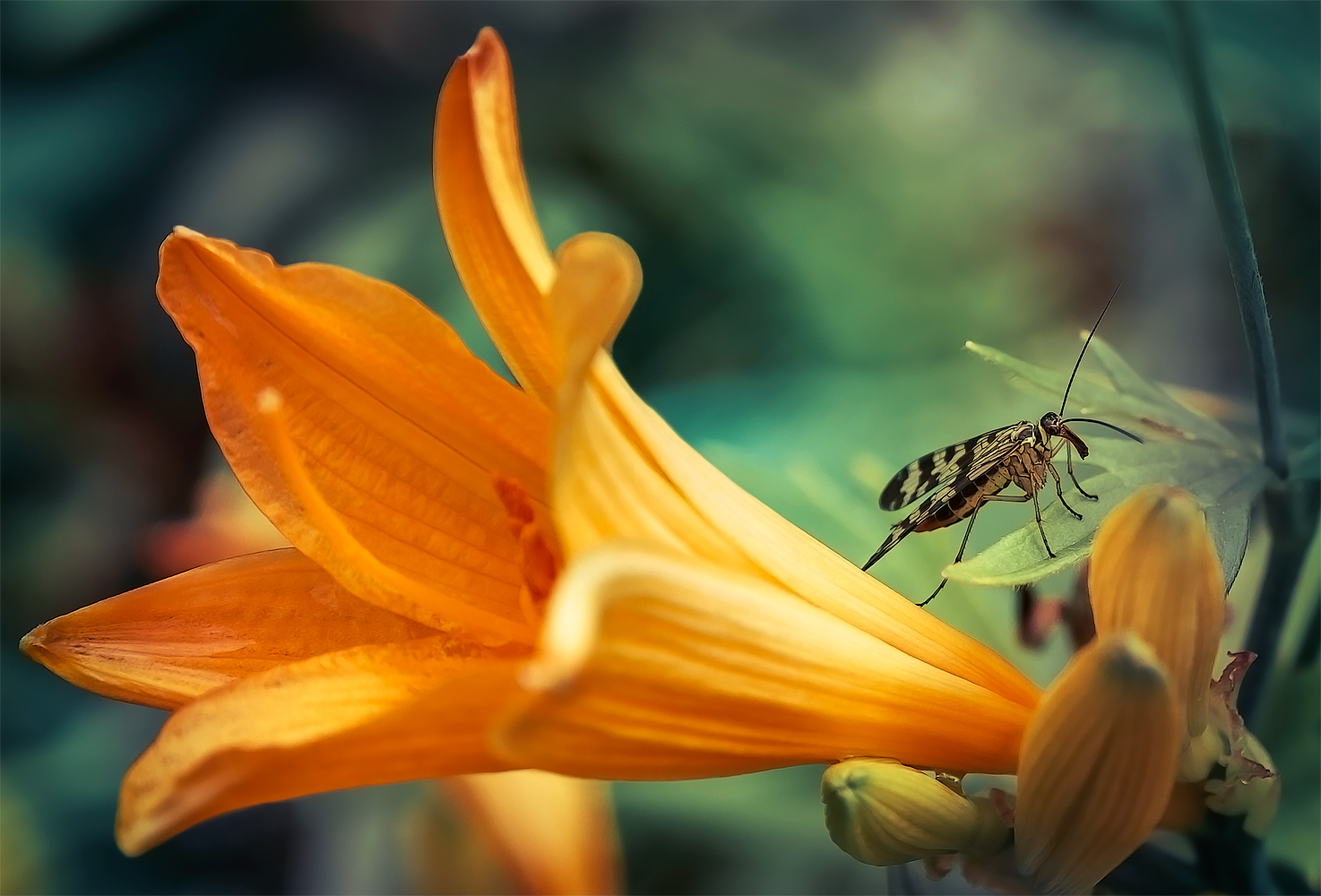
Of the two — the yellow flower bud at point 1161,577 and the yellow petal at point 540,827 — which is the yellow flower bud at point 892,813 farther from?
the yellow petal at point 540,827

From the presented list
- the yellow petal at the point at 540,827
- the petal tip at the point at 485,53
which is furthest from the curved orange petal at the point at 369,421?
the yellow petal at the point at 540,827

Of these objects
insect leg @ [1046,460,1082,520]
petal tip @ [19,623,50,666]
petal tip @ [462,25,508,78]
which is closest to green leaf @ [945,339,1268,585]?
insect leg @ [1046,460,1082,520]

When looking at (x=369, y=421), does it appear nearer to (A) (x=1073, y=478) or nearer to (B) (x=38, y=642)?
(B) (x=38, y=642)

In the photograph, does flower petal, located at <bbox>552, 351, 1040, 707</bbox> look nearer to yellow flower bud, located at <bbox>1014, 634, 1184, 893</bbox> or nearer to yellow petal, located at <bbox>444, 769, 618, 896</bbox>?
yellow flower bud, located at <bbox>1014, 634, 1184, 893</bbox>

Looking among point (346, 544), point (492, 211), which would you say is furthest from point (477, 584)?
point (492, 211)

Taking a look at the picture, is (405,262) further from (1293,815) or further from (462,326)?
(1293,815)

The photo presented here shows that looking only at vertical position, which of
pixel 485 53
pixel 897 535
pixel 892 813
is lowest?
pixel 892 813

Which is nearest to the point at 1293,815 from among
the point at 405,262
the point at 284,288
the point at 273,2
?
the point at 284,288
